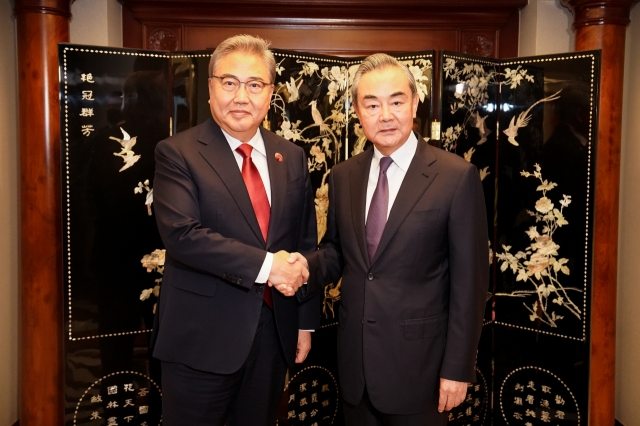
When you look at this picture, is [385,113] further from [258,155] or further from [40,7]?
[40,7]

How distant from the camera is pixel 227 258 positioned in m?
1.86

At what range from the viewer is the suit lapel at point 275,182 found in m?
2.01

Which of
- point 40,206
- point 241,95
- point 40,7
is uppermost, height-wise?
point 40,7

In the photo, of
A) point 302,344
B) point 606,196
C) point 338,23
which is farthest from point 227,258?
point 338,23

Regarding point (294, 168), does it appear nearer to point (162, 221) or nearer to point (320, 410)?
point (162, 221)

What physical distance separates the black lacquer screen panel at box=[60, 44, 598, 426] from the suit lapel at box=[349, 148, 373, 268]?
0.85 meters

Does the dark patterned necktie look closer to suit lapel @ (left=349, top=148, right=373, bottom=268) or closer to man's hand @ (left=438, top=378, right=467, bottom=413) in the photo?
suit lapel @ (left=349, top=148, right=373, bottom=268)

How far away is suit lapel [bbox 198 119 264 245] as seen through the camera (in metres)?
1.96

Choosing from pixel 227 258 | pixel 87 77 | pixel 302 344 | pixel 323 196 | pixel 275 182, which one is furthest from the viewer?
pixel 323 196

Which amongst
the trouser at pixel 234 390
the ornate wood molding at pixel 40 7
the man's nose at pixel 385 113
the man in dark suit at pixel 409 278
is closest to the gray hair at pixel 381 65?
the man in dark suit at pixel 409 278

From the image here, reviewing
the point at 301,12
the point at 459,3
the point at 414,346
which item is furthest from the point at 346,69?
the point at 414,346

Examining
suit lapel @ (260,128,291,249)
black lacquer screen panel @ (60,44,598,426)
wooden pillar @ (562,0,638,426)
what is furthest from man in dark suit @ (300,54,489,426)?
wooden pillar @ (562,0,638,426)

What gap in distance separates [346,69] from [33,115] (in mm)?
1457

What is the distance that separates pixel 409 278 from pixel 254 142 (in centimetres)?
70
